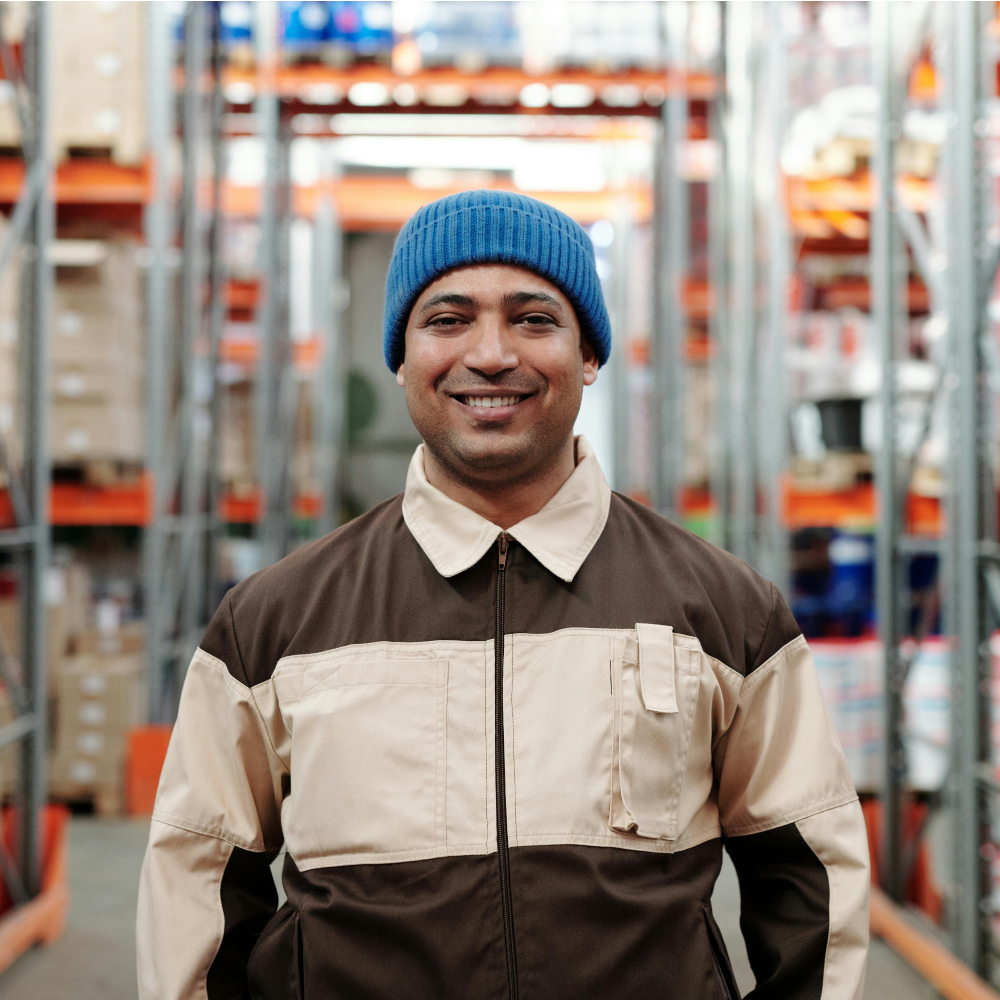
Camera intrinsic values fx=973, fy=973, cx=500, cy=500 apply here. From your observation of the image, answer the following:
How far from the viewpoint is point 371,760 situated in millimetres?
1291

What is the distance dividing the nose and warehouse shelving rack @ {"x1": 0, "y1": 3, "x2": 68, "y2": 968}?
2.38 metres

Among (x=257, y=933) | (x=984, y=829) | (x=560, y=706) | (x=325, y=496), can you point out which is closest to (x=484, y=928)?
(x=560, y=706)

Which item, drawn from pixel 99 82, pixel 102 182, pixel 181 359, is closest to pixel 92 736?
pixel 181 359

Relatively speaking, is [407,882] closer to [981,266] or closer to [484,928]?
[484,928]

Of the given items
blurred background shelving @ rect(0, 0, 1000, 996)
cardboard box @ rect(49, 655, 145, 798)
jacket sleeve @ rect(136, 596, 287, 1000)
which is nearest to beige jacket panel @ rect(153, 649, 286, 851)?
jacket sleeve @ rect(136, 596, 287, 1000)

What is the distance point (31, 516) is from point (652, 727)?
2.78 metres

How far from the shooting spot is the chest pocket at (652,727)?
4.20ft

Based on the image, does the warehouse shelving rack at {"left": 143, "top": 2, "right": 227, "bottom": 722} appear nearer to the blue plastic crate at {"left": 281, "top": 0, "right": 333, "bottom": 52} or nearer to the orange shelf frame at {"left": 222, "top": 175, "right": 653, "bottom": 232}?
the blue plastic crate at {"left": 281, "top": 0, "right": 333, "bottom": 52}

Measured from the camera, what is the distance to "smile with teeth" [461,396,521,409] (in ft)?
4.57

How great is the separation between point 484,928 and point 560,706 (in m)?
0.29

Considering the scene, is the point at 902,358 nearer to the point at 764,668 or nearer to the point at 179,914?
the point at 764,668

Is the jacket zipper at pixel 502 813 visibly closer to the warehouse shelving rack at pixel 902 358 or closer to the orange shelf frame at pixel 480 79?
the warehouse shelving rack at pixel 902 358

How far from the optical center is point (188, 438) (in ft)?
16.7

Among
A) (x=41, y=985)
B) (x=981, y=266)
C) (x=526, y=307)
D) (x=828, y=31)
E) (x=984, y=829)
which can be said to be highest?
(x=828, y=31)
